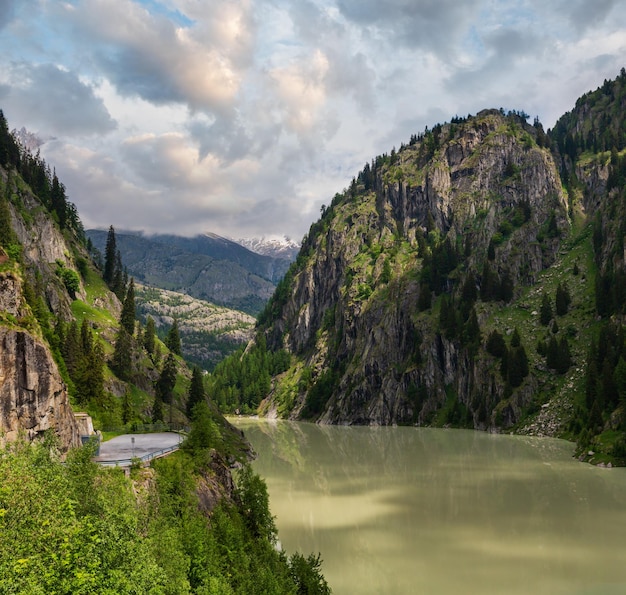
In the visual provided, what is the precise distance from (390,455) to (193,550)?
7562 centimetres

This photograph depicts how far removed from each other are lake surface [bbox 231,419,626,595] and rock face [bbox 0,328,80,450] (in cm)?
2314

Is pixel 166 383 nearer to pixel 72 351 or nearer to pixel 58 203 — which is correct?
pixel 72 351

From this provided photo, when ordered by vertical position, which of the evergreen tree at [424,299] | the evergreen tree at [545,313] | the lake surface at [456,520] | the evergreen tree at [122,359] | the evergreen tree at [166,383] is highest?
the evergreen tree at [424,299]

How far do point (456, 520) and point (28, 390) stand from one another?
4066 cm

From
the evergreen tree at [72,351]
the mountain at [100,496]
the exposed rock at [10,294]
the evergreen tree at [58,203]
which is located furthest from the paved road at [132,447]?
the evergreen tree at [58,203]

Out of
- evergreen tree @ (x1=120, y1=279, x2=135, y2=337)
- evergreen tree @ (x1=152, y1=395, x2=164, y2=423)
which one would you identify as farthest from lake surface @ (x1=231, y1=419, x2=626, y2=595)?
evergreen tree @ (x1=120, y1=279, x2=135, y2=337)

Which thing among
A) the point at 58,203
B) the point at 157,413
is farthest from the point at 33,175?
the point at 157,413

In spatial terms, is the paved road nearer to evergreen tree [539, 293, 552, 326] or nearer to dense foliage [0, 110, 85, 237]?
dense foliage [0, 110, 85, 237]

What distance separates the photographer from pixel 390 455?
100188 mm

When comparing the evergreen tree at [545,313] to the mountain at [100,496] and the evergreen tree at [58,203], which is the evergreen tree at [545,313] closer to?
the mountain at [100,496]

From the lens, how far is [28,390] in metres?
43.3

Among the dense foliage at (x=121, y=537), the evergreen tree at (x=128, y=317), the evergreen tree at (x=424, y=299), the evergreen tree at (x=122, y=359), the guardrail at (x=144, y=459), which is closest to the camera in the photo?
the dense foliage at (x=121, y=537)

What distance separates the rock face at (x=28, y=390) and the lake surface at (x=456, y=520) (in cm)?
2314

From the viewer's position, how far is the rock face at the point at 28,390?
4081 cm
